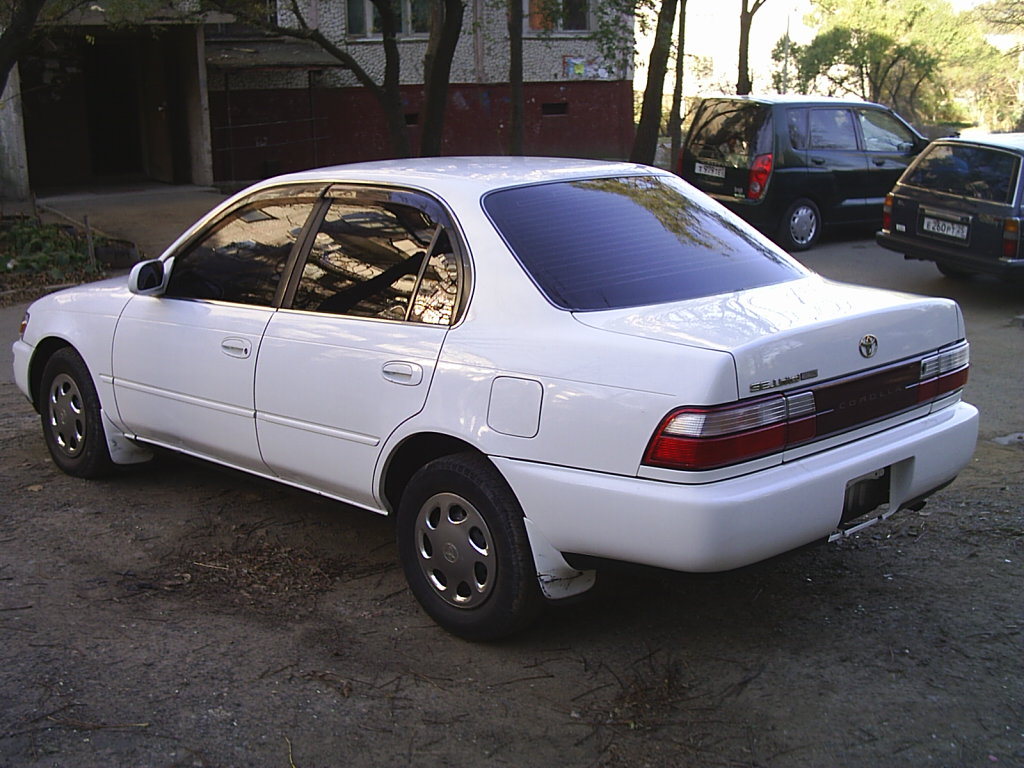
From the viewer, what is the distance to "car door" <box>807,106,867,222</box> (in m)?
13.8

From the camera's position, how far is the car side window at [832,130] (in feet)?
45.2

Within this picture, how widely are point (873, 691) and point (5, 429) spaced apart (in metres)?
5.30

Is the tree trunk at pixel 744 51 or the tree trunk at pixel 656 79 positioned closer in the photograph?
the tree trunk at pixel 656 79

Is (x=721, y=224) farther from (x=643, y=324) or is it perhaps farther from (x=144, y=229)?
(x=144, y=229)

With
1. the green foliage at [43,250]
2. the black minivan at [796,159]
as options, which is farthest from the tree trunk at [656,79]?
the green foliage at [43,250]

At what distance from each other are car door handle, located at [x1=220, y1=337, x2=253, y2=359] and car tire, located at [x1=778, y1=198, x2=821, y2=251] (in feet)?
32.1

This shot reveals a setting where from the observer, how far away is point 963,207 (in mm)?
10375

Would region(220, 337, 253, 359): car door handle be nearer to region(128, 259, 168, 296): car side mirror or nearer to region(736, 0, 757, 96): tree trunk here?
region(128, 259, 168, 296): car side mirror

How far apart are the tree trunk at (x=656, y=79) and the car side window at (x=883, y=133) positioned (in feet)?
11.3

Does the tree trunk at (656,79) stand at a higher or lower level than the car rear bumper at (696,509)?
higher

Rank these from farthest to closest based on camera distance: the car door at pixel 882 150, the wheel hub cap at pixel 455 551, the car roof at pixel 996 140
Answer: the car door at pixel 882 150 < the car roof at pixel 996 140 < the wheel hub cap at pixel 455 551

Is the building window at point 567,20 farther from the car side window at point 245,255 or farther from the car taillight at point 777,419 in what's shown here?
the car taillight at point 777,419

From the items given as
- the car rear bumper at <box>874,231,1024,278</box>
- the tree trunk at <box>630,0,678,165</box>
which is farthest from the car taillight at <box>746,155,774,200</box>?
the tree trunk at <box>630,0,678,165</box>

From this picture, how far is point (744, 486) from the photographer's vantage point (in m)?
3.55
